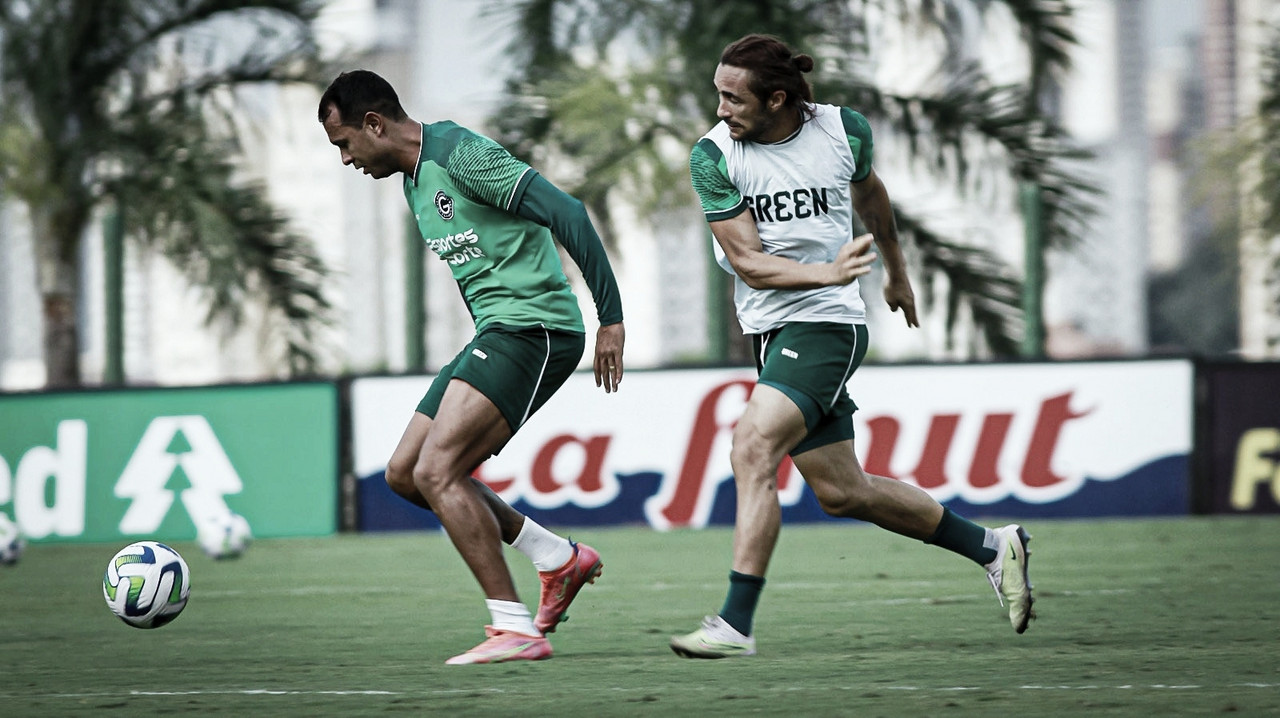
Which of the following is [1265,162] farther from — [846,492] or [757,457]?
[757,457]

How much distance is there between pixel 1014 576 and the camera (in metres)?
5.82

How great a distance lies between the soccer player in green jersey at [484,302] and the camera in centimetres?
553

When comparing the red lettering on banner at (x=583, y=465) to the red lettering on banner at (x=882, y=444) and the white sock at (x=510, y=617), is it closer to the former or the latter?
the red lettering on banner at (x=882, y=444)

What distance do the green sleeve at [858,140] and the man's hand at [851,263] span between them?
0.42 meters

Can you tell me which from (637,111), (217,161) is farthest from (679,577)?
(217,161)

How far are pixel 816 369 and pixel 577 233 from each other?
2.95 feet

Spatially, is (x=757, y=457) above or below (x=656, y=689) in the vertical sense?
above

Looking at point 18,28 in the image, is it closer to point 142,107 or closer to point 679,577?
point 142,107

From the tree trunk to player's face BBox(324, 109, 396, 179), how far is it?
1000 cm

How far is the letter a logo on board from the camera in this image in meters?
12.3

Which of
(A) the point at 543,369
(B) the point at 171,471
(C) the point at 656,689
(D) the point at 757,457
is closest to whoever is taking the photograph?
(C) the point at 656,689

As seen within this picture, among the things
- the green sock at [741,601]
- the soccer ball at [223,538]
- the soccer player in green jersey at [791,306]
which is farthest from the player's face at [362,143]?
the soccer ball at [223,538]

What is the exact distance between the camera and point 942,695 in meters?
4.57

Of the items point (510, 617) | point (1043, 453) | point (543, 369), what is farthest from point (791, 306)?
point (1043, 453)
